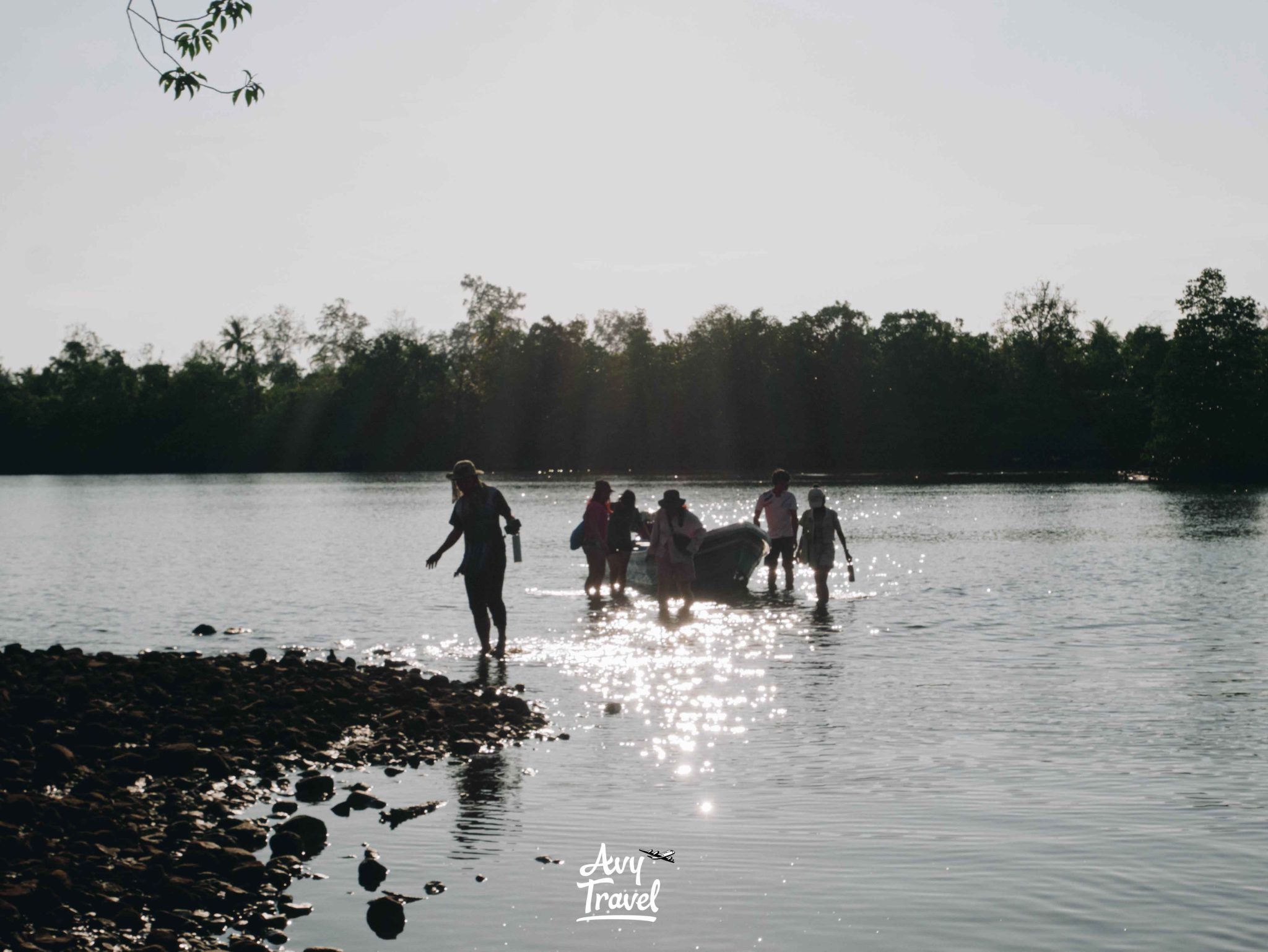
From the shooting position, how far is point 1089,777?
31.4 feet

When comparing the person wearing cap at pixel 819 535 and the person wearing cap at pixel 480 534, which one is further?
the person wearing cap at pixel 819 535

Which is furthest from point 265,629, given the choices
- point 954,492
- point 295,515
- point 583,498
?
point 954,492

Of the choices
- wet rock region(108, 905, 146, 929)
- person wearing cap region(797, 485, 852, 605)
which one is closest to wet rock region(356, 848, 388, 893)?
wet rock region(108, 905, 146, 929)

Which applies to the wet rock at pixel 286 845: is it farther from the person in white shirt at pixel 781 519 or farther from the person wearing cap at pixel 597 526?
the person in white shirt at pixel 781 519

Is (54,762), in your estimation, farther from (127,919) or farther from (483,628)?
(483,628)

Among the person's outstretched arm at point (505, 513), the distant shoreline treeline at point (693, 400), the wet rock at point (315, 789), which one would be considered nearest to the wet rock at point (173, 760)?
the wet rock at point (315, 789)

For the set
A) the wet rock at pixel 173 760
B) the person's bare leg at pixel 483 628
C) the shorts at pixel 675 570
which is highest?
the shorts at pixel 675 570

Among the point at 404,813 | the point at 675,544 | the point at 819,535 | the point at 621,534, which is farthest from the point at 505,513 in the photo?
the point at 621,534

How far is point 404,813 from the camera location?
28.5 ft

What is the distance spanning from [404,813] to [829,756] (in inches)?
129

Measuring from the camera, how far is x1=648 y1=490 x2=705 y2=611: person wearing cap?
690 inches

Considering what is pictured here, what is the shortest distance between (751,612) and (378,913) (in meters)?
14.1

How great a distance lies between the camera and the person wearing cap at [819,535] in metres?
19.6

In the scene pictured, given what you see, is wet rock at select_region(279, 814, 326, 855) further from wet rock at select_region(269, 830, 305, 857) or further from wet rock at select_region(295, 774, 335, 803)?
wet rock at select_region(295, 774, 335, 803)
